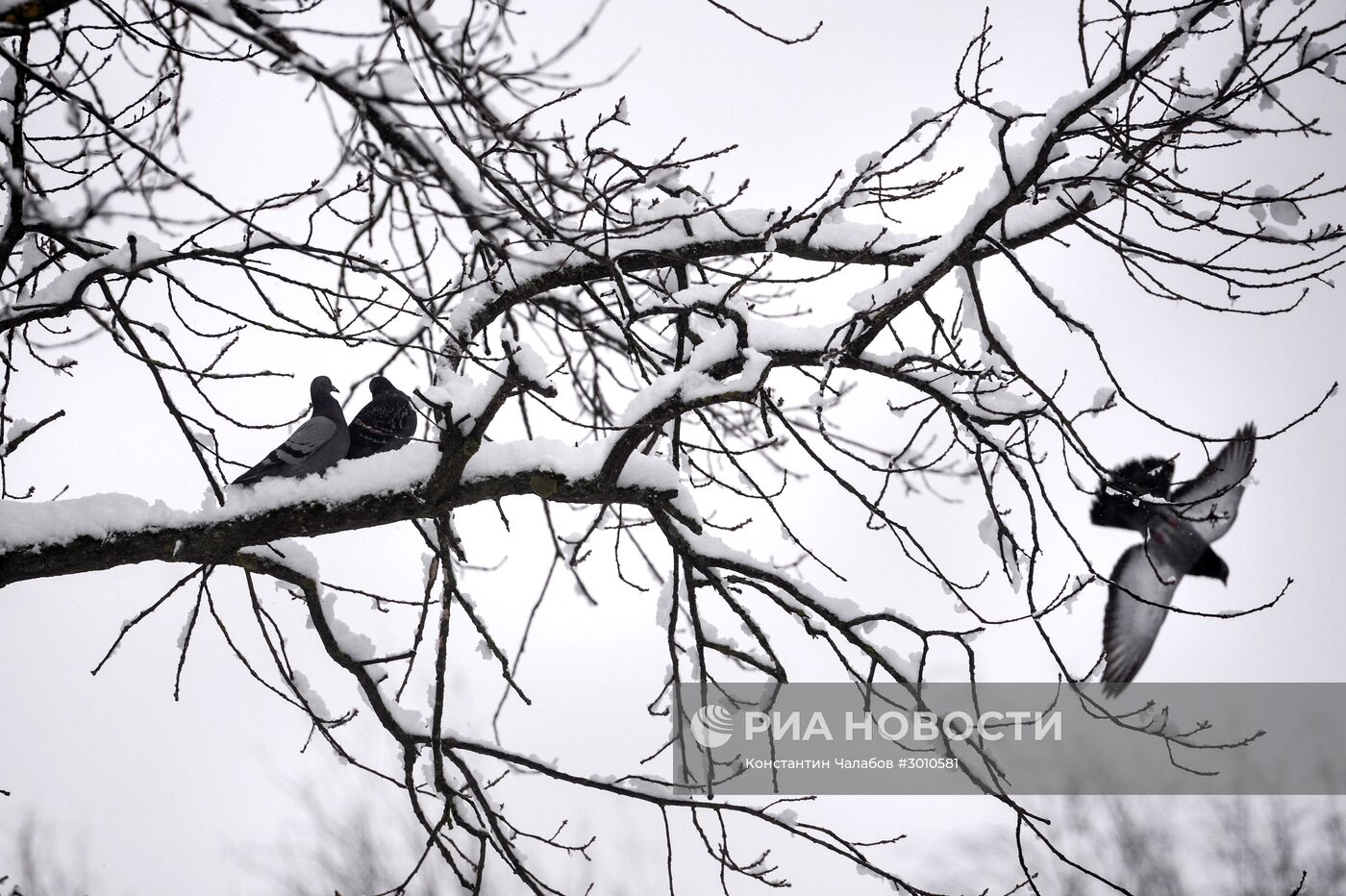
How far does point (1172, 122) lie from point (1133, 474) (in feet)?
4.16

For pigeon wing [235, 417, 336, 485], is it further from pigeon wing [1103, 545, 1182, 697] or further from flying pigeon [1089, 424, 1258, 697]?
pigeon wing [1103, 545, 1182, 697]

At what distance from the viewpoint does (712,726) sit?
3.20m

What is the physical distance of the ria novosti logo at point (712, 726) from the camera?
2.94 meters

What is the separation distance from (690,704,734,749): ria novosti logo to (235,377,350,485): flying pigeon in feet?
5.32

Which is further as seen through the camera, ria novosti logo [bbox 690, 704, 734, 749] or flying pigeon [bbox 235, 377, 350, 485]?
Answer: flying pigeon [bbox 235, 377, 350, 485]

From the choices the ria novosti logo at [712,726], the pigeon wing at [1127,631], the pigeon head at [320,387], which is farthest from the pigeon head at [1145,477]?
the pigeon head at [320,387]

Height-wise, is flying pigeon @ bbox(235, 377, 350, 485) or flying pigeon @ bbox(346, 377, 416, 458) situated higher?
flying pigeon @ bbox(346, 377, 416, 458)

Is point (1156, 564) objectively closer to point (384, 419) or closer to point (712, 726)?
point (712, 726)

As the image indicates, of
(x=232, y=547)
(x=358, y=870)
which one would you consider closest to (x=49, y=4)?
(x=232, y=547)

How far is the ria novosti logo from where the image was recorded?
2.94m

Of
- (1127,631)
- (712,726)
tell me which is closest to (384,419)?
(712,726)

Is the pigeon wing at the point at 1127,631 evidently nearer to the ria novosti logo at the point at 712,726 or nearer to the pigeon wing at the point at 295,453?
the ria novosti logo at the point at 712,726

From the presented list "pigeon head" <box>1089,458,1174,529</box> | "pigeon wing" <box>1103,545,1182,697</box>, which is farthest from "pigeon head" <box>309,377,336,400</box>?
"pigeon wing" <box>1103,545,1182,697</box>

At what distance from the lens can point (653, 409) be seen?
2.46 metres
